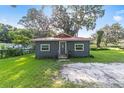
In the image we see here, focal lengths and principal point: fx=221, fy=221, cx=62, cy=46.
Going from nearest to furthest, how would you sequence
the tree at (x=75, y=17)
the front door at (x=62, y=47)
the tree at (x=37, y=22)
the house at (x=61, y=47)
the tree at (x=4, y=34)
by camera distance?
the house at (x=61, y=47)
the front door at (x=62, y=47)
the tree at (x=4, y=34)
the tree at (x=75, y=17)
the tree at (x=37, y=22)

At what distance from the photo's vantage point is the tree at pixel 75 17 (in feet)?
79.5

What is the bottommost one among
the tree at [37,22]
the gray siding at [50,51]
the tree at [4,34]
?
the gray siding at [50,51]

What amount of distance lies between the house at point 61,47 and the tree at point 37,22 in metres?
9.23

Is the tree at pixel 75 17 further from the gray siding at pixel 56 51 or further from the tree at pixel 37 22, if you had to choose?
the gray siding at pixel 56 51

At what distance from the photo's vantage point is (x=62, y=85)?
7293 millimetres

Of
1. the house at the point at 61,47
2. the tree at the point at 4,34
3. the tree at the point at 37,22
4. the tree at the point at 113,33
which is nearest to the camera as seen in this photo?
the house at the point at 61,47

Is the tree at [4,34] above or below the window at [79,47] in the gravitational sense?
above

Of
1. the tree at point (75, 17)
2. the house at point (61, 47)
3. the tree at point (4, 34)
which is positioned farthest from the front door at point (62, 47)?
the tree at point (4, 34)

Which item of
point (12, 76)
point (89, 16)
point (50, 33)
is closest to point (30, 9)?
point (50, 33)

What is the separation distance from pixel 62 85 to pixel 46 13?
18.2 metres

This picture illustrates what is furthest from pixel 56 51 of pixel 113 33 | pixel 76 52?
pixel 113 33

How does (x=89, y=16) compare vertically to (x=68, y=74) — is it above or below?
above
